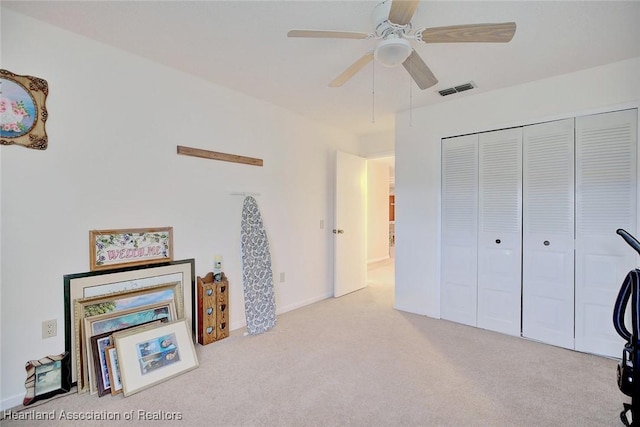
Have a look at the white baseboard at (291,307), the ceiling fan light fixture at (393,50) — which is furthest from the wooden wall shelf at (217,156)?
the ceiling fan light fixture at (393,50)

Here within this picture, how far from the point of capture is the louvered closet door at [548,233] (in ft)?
8.69

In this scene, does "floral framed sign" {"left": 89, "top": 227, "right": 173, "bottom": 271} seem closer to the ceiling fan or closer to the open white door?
the ceiling fan

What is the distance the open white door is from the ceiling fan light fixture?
2.38 metres

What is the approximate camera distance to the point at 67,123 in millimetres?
2051

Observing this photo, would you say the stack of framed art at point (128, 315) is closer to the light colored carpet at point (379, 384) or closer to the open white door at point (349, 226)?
the light colored carpet at point (379, 384)

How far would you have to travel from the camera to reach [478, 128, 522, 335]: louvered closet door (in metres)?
2.92

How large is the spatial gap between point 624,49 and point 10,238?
175 inches

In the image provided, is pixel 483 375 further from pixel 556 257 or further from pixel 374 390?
pixel 556 257

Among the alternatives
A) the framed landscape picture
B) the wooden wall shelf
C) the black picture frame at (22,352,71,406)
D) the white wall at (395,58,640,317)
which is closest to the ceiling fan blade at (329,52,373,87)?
the wooden wall shelf

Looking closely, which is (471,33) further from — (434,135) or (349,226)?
(349,226)

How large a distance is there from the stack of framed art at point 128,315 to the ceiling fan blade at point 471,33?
7.95 feet

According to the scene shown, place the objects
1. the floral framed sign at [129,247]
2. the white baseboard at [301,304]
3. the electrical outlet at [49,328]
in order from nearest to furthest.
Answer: the electrical outlet at [49,328]
the floral framed sign at [129,247]
the white baseboard at [301,304]

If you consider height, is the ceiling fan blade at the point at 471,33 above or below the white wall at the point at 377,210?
above

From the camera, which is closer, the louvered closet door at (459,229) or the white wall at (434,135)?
the white wall at (434,135)
